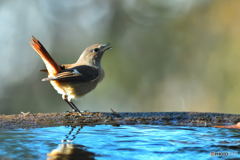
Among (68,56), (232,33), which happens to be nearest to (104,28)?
(68,56)

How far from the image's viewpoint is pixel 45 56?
4.82 meters

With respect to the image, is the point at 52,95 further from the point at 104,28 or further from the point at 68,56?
the point at 104,28

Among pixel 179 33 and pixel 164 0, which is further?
pixel 164 0

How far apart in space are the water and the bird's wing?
131 cm

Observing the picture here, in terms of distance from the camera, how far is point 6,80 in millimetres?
9617

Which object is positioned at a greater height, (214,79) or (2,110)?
(214,79)

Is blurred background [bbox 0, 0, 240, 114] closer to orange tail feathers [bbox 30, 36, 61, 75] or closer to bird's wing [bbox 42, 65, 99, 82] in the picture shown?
bird's wing [bbox 42, 65, 99, 82]

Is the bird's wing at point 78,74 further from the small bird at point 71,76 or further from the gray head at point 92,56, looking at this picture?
the gray head at point 92,56

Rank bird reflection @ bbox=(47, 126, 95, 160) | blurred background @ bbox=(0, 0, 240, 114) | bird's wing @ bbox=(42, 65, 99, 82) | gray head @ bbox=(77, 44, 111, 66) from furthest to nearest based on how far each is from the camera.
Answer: blurred background @ bbox=(0, 0, 240, 114)
gray head @ bbox=(77, 44, 111, 66)
bird's wing @ bbox=(42, 65, 99, 82)
bird reflection @ bbox=(47, 126, 95, 160)

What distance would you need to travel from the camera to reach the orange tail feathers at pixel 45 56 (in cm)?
474

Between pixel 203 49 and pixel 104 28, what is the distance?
2.41 meters

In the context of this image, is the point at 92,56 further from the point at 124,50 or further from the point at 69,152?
the point at 124,50

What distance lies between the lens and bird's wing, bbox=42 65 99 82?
16.4 feet

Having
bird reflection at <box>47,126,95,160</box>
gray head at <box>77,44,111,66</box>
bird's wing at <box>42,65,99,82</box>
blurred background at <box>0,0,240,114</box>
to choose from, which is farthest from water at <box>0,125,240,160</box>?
blurred background at <box>0,0,240,114</box>
